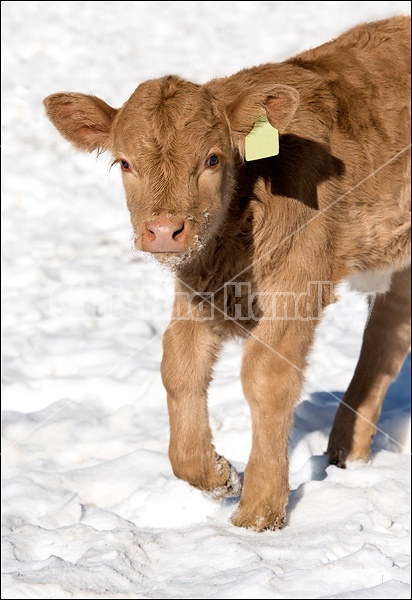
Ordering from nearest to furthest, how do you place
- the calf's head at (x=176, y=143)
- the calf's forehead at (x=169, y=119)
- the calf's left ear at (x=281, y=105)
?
1. the calf's head at (x=176, y=143)
2. the calf's forehead at (x=169, y=119)
3. the calf's left ear at (x=281, y=105)

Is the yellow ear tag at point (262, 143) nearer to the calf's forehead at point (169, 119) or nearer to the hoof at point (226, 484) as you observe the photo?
the calf's forehead at point (169, 119)

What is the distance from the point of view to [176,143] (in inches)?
169

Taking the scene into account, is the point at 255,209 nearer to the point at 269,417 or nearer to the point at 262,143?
the point at 262,143

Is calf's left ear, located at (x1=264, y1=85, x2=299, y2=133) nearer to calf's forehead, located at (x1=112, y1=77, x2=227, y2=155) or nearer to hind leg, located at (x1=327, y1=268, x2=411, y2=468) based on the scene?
calf's forehead, located at (x1=112, y1=77, x2=227, y2=155)

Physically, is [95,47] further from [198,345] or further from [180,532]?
[180,532]

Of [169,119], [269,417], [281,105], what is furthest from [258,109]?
[269,417]

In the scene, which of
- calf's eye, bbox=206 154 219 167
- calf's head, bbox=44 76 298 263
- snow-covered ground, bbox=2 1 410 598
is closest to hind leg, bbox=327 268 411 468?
snow-covered ground, bbox=2 1 410 598

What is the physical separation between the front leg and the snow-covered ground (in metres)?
0.16

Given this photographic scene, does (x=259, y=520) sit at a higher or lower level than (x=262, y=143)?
lower

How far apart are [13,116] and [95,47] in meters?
2.35

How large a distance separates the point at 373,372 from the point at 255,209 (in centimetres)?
188

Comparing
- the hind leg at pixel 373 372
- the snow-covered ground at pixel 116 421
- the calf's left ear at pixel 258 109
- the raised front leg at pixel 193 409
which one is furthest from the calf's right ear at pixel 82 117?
the hind leg at pixel 373 372

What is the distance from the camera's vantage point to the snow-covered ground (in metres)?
4.04

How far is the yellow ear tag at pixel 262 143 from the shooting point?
4.50 meters
